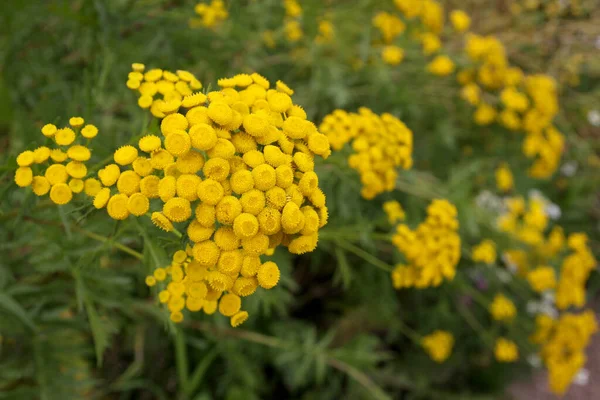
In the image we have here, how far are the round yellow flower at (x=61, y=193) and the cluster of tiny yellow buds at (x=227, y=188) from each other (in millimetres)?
115

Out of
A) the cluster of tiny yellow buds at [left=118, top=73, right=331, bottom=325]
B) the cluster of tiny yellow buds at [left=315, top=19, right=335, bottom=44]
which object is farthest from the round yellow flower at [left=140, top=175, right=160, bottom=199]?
the cluster of tiny yellow buds at [left=315, top=19, right=335, bottom=44]

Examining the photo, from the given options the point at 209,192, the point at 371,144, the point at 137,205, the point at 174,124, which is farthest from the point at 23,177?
the point at 371,144

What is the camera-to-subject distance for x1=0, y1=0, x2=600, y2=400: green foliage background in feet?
7.22

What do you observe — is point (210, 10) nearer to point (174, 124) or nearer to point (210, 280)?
point (174, 124)

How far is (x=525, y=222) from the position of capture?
423 cm

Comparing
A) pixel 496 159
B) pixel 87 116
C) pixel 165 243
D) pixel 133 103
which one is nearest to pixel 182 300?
pixel 165 243

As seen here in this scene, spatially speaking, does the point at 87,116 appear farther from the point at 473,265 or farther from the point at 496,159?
the point at 496,159

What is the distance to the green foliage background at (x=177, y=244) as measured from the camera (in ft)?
7.22

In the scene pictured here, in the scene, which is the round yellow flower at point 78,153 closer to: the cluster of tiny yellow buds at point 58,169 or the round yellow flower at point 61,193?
the cluster of tiny yellow buds at point 58,169

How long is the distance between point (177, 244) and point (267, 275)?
0.29 metres

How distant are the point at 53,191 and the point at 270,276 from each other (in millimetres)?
706

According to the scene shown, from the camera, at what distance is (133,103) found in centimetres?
302

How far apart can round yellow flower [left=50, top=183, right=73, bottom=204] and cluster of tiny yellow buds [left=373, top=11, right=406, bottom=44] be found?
312cm

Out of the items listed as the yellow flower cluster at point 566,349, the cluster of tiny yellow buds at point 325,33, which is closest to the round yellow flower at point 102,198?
the cluster of tiny yellow buds at point 325,33
